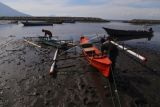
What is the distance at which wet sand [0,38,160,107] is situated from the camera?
12.6 meters

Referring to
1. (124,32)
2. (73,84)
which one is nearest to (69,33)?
(124,32)

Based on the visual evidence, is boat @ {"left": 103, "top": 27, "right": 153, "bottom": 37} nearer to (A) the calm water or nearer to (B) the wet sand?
(A) the calm water

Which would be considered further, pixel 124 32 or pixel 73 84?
pixel 124 32

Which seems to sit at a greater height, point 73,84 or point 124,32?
point 124,32

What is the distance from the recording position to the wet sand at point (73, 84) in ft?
41.4

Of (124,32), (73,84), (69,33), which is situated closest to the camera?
(73,84)

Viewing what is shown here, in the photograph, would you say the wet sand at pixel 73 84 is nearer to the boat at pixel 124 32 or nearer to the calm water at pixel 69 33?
the calm water at pixel 69 33

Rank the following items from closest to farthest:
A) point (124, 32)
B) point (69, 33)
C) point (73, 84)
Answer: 1. point (73, 84)
2. point (124, 32)
3. point (69, 33)

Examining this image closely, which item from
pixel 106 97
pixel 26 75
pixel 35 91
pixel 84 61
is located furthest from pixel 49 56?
pixel 106 97

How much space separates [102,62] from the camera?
1537 centimetres

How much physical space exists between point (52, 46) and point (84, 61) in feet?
32.3

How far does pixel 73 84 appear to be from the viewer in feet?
50.5

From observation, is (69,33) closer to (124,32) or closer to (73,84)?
(124,32)

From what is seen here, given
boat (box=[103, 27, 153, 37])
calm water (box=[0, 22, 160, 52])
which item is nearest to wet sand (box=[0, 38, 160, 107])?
calm water (box=[0, 22, 160, 52])
